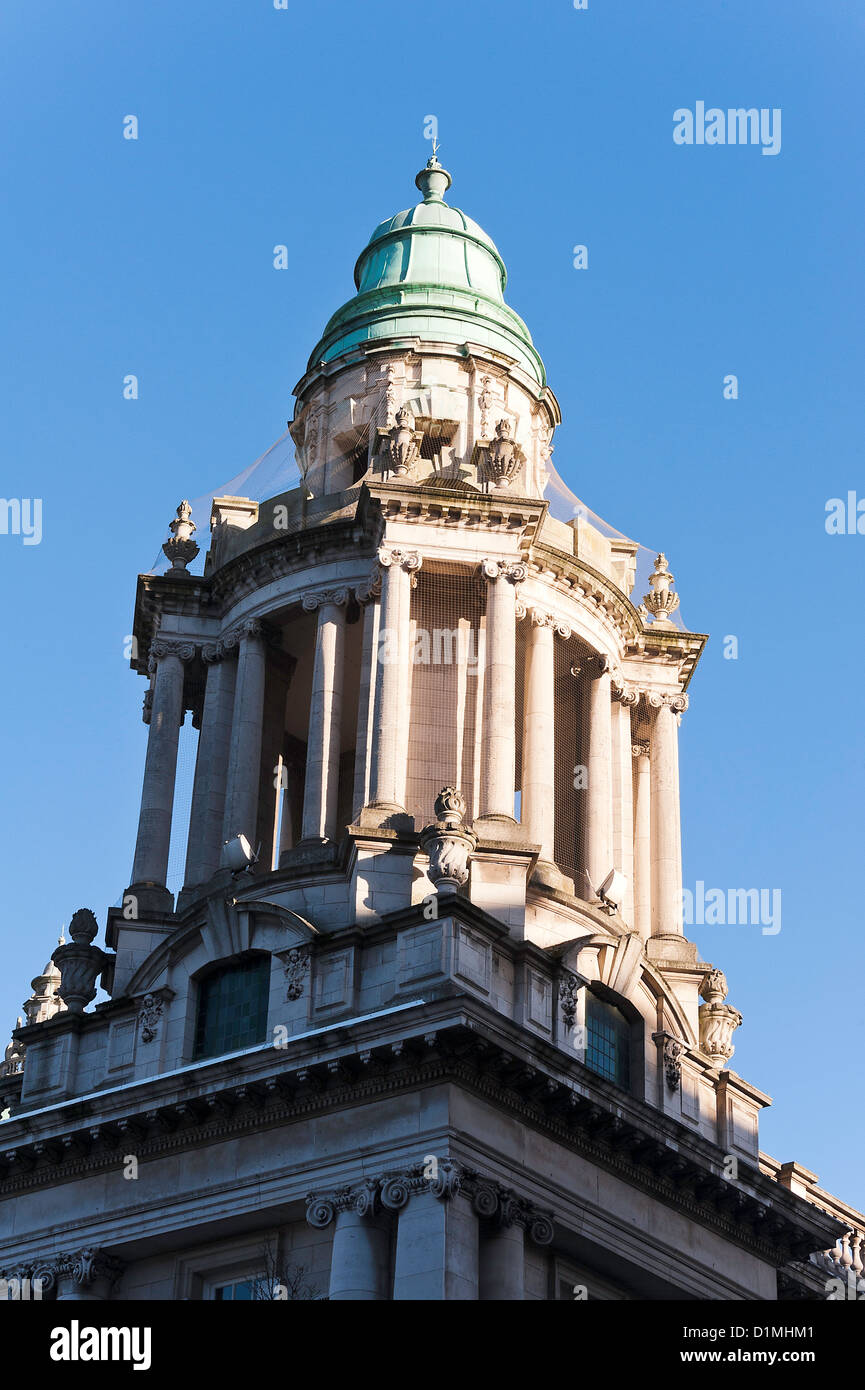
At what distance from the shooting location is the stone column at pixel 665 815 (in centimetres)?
4897

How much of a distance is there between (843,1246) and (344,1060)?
18.8m

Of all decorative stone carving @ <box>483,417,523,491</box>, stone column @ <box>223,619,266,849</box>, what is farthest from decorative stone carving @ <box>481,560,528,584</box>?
stone column @ <box>223,619,266,849</box>

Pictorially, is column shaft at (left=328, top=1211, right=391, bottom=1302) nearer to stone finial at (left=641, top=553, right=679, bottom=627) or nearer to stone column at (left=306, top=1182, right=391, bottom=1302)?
stone column at (left=306, top=1182, right=391, bottom=1302)

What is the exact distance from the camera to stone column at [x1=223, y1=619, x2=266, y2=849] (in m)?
47.1

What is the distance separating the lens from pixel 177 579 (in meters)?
51.0

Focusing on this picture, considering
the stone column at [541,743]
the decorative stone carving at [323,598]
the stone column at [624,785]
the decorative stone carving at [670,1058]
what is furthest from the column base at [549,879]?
the decorative stone carving at [323,598]

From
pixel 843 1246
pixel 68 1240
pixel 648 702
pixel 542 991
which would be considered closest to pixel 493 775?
pixel 542 991

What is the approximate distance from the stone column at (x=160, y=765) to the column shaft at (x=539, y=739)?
809 cm

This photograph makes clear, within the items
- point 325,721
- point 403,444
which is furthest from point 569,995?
point 403,444

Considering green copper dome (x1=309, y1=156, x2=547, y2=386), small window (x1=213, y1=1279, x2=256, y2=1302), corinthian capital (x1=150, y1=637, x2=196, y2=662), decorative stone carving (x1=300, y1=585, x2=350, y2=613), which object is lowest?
small window (x1=213, y1=1279, x2=256, y2=1302)

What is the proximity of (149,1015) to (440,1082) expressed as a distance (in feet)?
26.6

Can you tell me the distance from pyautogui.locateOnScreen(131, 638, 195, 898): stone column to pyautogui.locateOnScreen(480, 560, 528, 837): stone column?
7872mm

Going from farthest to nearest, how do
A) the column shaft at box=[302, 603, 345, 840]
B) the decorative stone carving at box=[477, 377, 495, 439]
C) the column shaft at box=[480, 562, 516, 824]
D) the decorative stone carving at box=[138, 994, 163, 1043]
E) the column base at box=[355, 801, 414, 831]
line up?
the decorative stone carving at box=[477, 377, 495, 439]
the column shaft at box=[302, 603, 345, 840]
the column shaft at box=[480, 562, 516, 824]
the column base at box=[355, 801, 414, 831]
the decorative stone carving at box=[138, 994, 163, 1043]

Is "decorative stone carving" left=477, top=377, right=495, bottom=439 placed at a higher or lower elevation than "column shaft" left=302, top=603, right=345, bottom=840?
higher
